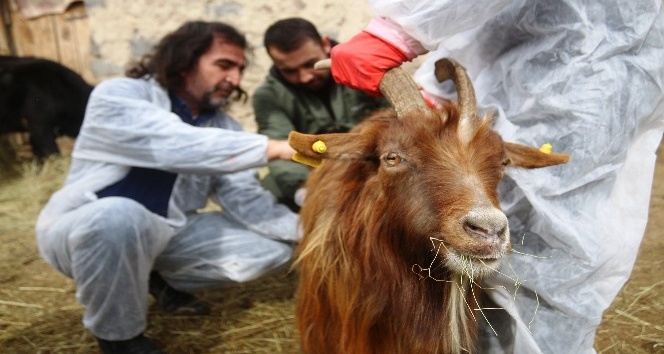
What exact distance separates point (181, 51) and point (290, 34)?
0.89m

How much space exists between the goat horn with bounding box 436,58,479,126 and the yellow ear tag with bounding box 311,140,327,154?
540mm

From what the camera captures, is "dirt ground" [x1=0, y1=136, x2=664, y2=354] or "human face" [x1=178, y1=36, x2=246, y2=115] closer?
"dirt ground" [x1=0, y1=136, x2=664, y2=354]

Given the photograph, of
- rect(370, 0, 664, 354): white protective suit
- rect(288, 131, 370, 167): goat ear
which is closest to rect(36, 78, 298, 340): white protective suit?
rect(288, 131, 370, 167): goat ear

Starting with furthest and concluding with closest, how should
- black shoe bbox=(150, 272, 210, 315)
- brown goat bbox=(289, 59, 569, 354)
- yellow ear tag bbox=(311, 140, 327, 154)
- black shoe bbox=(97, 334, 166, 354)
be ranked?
black shoe bbox=(150, 272, 210, 315) → black shoe bbox=(97, 334, 166, 354) → yellow ear tag bbox=(311, 140, 327, 154) → brown goat bbox=(289, 59, 569, 354)

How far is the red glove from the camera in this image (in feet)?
7.86

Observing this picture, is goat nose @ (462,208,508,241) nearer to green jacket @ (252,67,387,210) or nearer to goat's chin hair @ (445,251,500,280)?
goat's chin hair @ (445,251,500,280)

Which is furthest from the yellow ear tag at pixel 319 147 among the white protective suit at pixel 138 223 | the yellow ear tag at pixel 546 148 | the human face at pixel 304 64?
the human face at pixel 304 64

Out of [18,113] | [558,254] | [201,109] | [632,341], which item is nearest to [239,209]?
[201,109]

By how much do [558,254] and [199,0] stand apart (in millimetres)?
5905

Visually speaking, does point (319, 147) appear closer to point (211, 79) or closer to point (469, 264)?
point (469, 264)

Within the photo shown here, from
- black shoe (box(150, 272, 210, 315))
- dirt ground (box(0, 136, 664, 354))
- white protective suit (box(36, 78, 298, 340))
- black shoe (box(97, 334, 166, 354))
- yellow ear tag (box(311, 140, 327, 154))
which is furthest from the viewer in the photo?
black shoe (box(150, 272, 210, 315))

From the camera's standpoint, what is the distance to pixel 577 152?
235 cm

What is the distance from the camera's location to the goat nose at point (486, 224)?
6.12 ft

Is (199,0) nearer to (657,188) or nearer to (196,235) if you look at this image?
(196,235)
